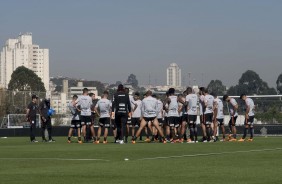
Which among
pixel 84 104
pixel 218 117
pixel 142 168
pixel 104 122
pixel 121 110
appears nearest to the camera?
pixel 142 168

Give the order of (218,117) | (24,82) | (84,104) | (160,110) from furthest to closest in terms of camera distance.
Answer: (24,82), (160,110), (218,117), (84,104)

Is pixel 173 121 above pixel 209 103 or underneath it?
underneath

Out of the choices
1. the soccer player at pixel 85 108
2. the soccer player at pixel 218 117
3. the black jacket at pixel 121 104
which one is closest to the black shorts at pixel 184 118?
the soccer player at pixel 218 117

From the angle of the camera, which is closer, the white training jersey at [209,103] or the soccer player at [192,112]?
the soccer player at [192,112]

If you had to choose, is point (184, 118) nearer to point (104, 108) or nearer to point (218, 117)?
point (218, 117)

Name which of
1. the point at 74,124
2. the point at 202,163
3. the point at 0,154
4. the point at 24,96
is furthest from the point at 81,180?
the point at 24,96

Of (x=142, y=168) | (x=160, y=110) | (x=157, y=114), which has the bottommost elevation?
(x=142, y=168)

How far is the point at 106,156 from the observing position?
22062mm

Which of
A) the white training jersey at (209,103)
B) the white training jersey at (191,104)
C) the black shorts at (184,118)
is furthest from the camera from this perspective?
the black shorts at (184,118)

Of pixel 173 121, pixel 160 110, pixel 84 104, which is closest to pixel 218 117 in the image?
pixel 160 110

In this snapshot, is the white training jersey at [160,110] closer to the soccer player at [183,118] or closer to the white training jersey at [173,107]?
the white training jersey at [173,107]

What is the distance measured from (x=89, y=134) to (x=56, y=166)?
17348mm

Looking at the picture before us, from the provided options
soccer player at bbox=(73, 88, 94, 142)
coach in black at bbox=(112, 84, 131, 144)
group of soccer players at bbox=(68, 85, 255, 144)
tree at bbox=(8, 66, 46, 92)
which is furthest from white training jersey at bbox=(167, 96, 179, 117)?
tree at bbox=(8, 66, 46, 92)

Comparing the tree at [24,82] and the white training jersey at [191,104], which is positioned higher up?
the tree at [24,82]
